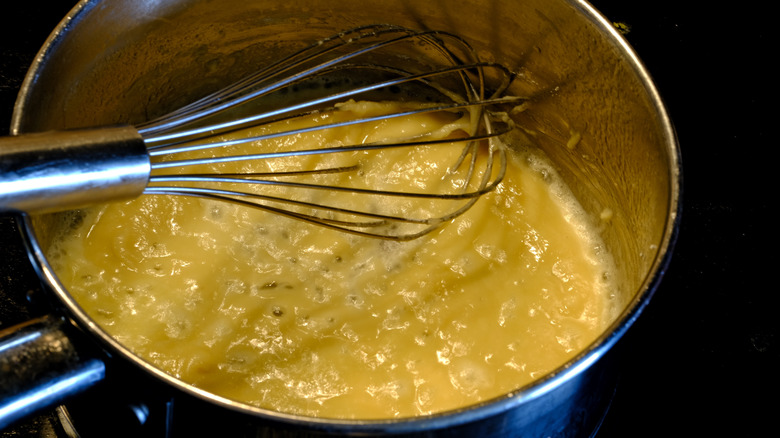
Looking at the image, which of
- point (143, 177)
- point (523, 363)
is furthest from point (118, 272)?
point (523, 363)

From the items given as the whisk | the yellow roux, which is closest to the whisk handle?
the whisk

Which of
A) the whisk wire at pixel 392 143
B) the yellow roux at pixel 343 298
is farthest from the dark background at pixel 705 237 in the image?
the whisk wire at pixel 392 143

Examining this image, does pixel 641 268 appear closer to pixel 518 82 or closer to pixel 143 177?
pixel 518 82

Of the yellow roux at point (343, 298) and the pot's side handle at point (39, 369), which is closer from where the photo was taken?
the pot's side handle at point (39, 369)

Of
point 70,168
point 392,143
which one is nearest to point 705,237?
point 392,143

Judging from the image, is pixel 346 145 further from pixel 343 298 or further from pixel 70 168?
pixel 70 168

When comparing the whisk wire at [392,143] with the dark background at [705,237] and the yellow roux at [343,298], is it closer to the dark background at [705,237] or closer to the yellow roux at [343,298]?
the yellow roux at [343,298]
